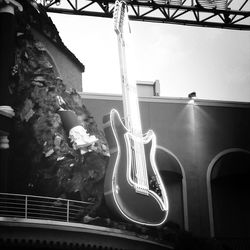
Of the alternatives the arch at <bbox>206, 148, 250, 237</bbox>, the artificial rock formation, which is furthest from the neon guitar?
the arch at <bbox>206, 148, 250, 237</bbox>

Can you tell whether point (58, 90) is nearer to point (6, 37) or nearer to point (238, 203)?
point (6, 37)

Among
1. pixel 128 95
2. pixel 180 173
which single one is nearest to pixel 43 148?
pixel 128 95

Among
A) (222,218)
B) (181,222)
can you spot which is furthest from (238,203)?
(181,222)

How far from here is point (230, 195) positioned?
2306 centimetres

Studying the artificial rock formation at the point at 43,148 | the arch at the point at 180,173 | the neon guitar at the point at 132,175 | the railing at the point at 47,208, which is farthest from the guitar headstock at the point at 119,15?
the railing at the point at 47,208

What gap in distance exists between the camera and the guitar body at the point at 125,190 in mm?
16641

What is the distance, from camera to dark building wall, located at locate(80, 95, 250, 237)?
75.9 feet

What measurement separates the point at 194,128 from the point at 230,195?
285 cm

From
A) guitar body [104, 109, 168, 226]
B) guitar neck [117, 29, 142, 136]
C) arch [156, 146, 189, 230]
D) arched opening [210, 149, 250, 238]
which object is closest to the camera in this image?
guitar body [104, 109, 168, 226]

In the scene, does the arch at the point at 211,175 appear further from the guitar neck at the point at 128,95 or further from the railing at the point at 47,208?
the railing at the point at 47,208

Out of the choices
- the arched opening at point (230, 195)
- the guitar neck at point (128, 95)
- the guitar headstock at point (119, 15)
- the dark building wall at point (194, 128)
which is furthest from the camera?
the dark building wall at point (194, 128)

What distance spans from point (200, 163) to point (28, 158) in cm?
828

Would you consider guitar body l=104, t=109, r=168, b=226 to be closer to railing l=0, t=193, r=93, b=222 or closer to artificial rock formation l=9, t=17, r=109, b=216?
artificial rock formation l=9, t=17, r=109, b=216

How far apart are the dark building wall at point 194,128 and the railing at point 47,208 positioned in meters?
6.56
